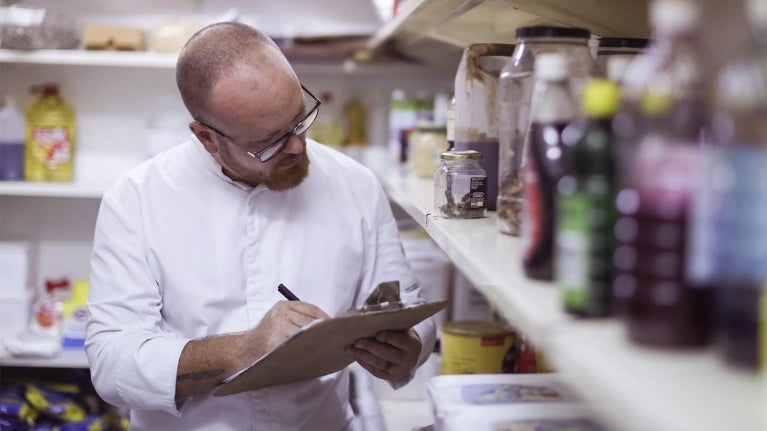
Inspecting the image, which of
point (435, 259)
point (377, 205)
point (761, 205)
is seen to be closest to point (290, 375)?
point (377, 205)

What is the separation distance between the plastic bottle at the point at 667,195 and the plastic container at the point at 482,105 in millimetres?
983

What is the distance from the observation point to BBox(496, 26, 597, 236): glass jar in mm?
1194

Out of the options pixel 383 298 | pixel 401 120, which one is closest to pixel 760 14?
pixel 383 298

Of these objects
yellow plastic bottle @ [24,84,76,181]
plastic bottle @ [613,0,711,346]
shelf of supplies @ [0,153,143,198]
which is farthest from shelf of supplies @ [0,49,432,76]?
plastic bottle @ [613,0,711,346]

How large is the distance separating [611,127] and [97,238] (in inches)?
58.8

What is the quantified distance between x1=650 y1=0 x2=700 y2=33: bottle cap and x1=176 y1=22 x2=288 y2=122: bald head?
1276mm

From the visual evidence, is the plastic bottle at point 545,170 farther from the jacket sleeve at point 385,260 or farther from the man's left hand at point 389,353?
the jacket sleeve at point 385,260

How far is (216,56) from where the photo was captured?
1.90 meters

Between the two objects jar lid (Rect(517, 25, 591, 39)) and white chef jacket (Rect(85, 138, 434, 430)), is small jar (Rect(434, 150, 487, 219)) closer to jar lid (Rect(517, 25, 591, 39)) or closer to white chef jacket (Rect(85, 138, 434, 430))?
jar lid (Rect(517, 25, 591, 39))

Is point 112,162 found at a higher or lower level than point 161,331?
higher

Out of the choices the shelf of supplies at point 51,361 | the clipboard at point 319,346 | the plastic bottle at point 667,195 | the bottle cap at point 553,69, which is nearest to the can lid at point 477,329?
the clipboard at point 319,346

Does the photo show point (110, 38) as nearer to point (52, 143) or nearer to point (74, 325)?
point (52, 143)

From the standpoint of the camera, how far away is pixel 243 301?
2018mm

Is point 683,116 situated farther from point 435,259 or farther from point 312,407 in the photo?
point 435,259
